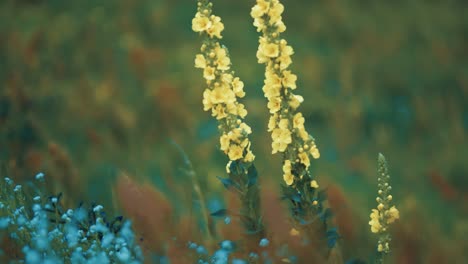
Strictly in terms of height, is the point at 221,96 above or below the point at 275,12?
below

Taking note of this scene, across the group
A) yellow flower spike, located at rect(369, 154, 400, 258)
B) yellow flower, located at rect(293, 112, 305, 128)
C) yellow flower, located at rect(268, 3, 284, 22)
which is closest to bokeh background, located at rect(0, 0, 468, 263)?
yellow flower spike, located at rect(369, 154, 400, 258)

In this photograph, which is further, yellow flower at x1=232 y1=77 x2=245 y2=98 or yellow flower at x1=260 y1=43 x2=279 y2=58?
yellow flower at x1=232 y1=77 x2=245 y2=98

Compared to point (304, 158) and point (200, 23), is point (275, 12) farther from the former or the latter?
point (304, 158)

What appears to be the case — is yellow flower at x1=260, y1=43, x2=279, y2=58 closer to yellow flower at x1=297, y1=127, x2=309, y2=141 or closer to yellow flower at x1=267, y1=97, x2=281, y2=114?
yellow flower at x1=267, y1=97, x2=281, y2=114

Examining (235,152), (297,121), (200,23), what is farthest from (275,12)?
(235,152)

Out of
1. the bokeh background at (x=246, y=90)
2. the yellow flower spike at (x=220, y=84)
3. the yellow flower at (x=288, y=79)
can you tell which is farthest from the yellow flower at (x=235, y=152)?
the bokeh background at (x=246, y=90)

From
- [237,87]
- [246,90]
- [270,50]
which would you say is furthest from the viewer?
[246,90]

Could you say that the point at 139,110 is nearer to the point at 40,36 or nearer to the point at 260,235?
the point at 40,36

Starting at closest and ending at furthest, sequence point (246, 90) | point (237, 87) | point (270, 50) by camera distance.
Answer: point (270, 50), point (237, 87), point (246, 90)

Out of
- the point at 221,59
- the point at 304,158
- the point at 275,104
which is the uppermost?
the point at 221,59
